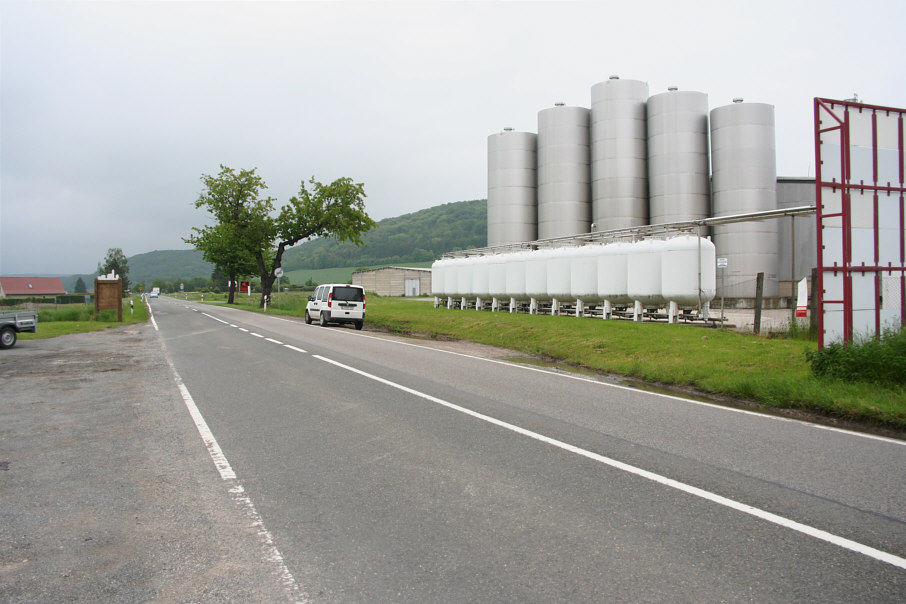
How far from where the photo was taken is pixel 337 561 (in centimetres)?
354

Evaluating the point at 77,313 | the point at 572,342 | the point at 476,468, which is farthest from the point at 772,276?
the point at 77,313

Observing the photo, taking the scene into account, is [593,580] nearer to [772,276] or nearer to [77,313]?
[772,276]

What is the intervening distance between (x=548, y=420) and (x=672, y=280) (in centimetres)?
1591

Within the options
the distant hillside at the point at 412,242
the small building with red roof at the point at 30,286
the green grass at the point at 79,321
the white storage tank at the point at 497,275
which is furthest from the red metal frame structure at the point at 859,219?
the small building with red roof at the point at 30,286

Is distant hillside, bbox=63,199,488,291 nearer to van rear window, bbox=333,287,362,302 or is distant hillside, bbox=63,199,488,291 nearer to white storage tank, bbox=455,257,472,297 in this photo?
white storage tank, bbox=455,257,472,297

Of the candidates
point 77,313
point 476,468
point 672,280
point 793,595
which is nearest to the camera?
point 793,595

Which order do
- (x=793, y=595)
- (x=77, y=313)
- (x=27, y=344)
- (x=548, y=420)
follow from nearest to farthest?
(x=793, y=595) < (x=548, y=420) < (x=27, y=344) < (x=77, y=313)

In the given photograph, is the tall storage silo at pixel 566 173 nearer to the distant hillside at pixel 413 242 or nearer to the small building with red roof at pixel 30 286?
the distant hillside at pixel 413 242

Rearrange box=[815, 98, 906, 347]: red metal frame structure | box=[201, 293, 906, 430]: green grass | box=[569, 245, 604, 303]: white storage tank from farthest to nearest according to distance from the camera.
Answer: box=[569, 245, 604, 303]: white storage tank
box=[815, 98, 906, 347]: red metal frame structure
box=[201, 293, 906, 430]: green grass

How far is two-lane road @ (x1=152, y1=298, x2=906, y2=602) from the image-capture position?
130 inches

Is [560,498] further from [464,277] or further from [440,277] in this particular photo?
[440,277]

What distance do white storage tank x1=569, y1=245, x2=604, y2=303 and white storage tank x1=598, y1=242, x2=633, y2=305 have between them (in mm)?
386

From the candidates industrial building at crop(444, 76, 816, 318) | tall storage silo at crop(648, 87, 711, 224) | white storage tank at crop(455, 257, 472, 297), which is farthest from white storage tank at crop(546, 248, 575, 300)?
tall storage silo at crop(648, 87, 711, 224)

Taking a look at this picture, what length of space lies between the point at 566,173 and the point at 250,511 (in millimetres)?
34524
